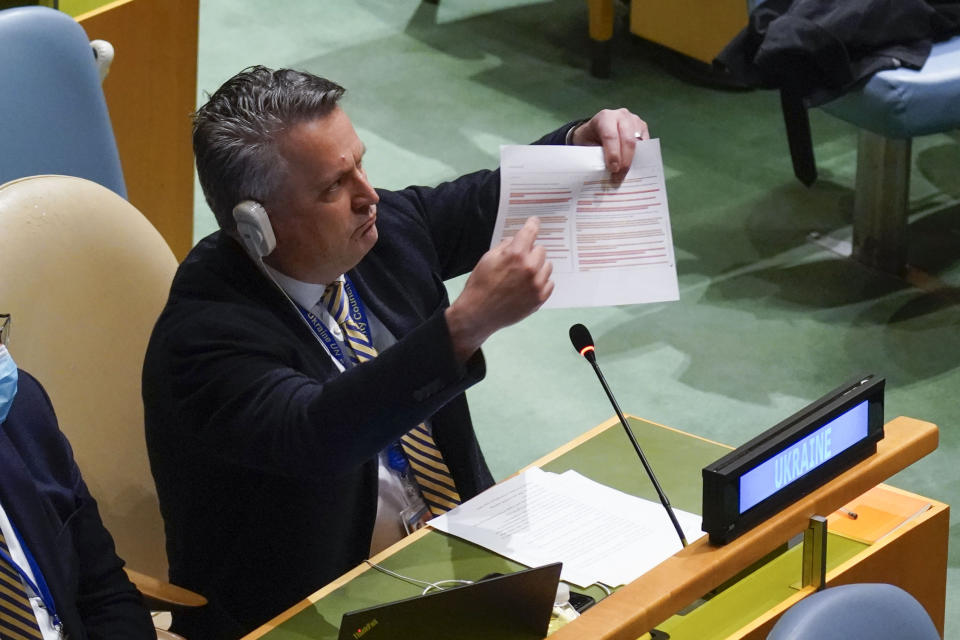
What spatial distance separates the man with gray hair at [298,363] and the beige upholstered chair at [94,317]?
0.18m

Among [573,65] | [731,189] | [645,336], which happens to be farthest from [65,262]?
[573,65]

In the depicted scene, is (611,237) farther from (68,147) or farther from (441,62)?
(441,62)

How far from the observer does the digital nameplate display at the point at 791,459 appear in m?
1.54

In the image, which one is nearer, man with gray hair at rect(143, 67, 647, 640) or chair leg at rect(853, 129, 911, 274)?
man with gray hair at rect(143, 67, 647, 640)

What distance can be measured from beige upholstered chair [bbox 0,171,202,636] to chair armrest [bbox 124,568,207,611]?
0.11 feet

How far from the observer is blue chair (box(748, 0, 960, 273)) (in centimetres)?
364

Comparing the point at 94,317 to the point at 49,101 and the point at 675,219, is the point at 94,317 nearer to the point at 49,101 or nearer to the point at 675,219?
the point at 49,101

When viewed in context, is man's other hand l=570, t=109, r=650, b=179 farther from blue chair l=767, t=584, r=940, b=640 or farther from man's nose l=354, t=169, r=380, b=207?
blue chair l=767, t=584, r=940, b=640

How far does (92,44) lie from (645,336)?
1624mm

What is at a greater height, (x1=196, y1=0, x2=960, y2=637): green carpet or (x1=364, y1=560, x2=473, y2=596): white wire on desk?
(x1=364, y1=560, x2=473, y2=596): white wire on desk

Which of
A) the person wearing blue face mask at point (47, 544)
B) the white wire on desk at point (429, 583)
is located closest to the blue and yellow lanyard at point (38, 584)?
the person wearing blue face mask at point (47, 544)

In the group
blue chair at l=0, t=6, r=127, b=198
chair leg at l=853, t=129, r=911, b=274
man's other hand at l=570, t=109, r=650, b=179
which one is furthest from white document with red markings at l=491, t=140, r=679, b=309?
chair leg at l=853, t=129, r=911, b=274

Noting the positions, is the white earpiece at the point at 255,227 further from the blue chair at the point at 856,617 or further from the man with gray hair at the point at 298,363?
the blue chair at the point at 856,617

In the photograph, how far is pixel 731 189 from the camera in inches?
183
